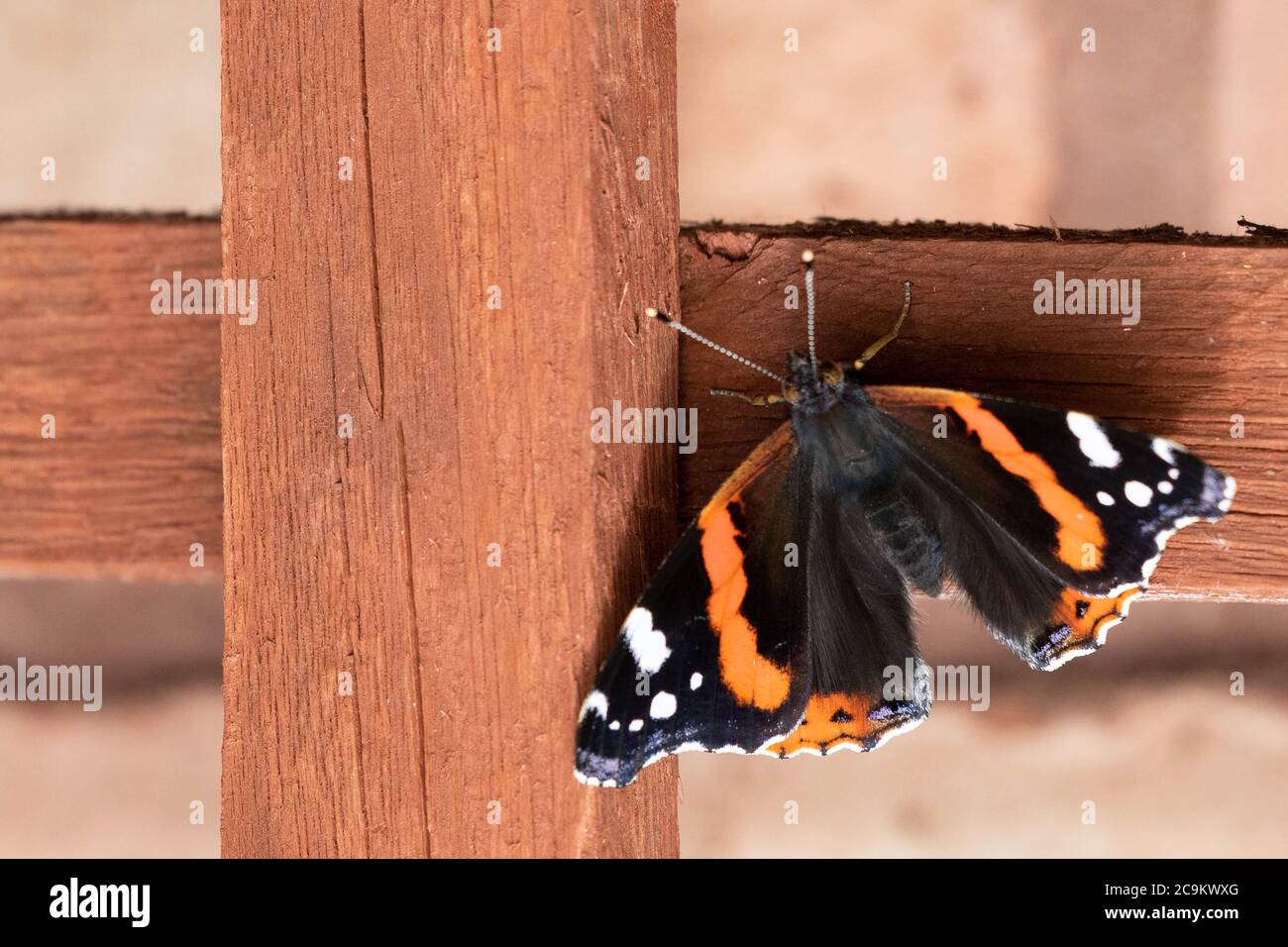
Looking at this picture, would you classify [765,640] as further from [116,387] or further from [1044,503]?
[116,387]

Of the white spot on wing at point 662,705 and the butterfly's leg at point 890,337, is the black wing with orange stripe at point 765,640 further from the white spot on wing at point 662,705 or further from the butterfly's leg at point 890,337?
the butterfly's leg at point 890,337

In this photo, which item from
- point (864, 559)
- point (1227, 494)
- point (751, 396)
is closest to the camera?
point (1227, 494)

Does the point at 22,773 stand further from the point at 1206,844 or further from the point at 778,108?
the point at 1206,844

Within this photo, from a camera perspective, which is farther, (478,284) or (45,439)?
(45,439)

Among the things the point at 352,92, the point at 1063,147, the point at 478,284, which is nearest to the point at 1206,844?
the point at 1063,147

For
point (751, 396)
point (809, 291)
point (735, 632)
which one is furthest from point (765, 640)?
point (809, 291)

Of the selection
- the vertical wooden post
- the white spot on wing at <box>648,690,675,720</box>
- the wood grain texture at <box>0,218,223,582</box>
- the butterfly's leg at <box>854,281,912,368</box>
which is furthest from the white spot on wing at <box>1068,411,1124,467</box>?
the wood grain texture at <box>0,218,223,582</box>

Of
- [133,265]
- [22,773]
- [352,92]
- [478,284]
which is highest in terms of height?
[352,92]
